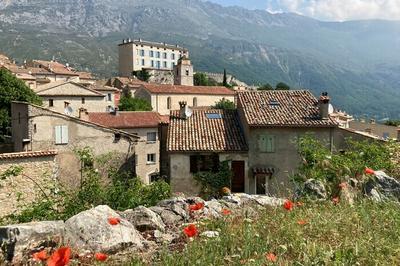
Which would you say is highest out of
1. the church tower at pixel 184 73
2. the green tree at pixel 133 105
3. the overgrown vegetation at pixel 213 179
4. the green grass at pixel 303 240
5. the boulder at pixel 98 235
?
the church tower at pixel 184 73

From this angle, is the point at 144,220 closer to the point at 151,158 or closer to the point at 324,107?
the point at 324,107

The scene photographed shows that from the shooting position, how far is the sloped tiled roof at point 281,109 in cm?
2266

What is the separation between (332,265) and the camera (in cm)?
339

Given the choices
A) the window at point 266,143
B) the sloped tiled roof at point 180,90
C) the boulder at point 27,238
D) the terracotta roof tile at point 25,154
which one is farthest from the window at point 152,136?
the boulder at point 27,238

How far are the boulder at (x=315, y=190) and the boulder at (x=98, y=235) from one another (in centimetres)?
303

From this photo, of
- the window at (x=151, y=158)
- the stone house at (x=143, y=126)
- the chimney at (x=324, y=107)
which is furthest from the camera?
the window at (x=151, y=158)

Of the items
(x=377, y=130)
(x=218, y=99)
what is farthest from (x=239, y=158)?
(x=218, y=99)

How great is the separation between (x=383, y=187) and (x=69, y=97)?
48175 mm

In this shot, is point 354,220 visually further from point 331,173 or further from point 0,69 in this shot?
point 0,69

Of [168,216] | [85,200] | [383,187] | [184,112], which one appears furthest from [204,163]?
[168,216]

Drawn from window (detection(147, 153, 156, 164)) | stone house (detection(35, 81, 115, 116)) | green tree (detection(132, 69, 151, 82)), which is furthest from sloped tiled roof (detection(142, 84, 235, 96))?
window (detection(147, 153, 156, 164))

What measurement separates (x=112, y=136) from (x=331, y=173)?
17110 millimetres

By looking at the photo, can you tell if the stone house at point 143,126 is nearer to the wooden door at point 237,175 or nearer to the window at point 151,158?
the window at point 151,158

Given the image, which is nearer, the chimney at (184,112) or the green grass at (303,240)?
the green grass at (303,240)
